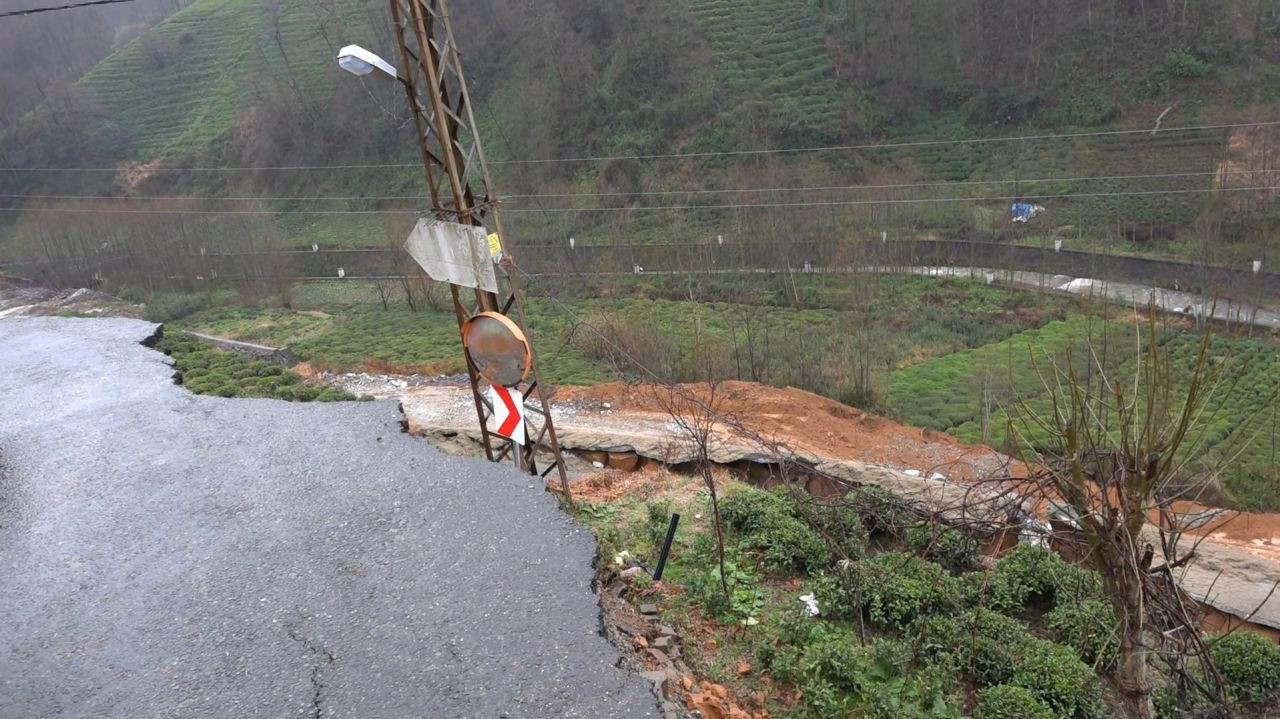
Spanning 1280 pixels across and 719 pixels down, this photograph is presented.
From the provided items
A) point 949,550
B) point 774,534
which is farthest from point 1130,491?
point 949,550

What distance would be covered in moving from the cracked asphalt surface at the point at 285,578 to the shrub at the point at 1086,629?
4.06 m

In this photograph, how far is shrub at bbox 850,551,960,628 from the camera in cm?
704

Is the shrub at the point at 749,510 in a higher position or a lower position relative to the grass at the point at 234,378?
lower

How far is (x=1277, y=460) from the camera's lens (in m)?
17.1

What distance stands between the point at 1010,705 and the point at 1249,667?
112 inches

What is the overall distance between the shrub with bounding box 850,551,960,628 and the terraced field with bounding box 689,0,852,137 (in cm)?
3964

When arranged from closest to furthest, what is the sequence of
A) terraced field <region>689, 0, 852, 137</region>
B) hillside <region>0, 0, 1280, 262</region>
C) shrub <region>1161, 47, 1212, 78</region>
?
hillside <region>0, 0, 1280, 262</region>, shrub <region>1161, 47, 1212, 78</region>, terraced field <region>689, 0, 852, 137</region>

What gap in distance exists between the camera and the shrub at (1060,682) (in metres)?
6.18

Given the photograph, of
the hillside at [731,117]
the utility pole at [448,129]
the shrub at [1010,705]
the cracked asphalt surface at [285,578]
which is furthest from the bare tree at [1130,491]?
the hillside at [731,117]

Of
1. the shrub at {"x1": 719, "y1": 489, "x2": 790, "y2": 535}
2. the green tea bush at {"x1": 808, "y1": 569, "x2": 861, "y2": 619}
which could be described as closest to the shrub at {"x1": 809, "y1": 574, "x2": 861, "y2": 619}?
the green tea bush at {"x1": 808, "y1": 569, "x2": 861, "y2": 619}

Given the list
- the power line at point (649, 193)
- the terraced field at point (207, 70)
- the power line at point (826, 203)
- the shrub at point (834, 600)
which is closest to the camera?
the shrub at point (834, 600)

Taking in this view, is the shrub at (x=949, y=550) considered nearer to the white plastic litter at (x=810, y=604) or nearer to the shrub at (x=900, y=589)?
the shrub at (x=900, y=589)

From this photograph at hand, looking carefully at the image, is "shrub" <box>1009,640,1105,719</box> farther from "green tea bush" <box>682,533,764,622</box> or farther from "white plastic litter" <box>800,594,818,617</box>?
"green tea bush" <box>682,533,764,622</box>

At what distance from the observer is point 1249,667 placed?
7.29m
